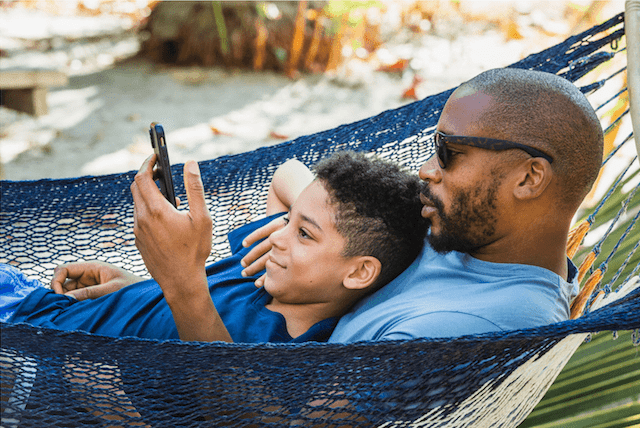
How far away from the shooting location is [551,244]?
1.17m

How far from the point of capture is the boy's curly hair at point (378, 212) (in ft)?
4.24

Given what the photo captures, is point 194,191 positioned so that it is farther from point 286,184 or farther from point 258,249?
point 286,184

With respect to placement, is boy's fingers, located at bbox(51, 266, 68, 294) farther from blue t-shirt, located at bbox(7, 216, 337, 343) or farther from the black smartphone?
the black smartphone

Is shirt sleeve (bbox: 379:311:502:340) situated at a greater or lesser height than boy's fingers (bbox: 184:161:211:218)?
lesser

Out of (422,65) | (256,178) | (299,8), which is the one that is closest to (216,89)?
(299,8)

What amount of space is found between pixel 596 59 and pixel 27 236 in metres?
1.68

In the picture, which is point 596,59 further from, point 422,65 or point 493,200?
point 422,65

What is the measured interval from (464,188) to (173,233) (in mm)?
547

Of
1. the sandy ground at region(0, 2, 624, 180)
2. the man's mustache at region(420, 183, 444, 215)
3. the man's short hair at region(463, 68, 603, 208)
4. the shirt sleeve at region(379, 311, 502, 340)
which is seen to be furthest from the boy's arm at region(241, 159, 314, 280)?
the sandy ground at region(0, 2, 624, 180)

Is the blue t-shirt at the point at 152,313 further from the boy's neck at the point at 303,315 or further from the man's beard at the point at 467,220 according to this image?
the man's beard at the point at 467,220

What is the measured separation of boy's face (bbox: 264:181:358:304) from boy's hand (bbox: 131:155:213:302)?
0.83 feet

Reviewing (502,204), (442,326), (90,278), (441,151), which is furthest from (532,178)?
(90,278)

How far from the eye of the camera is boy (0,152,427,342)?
129cm

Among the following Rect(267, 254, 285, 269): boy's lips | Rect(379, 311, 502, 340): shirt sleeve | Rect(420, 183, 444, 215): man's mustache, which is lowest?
Rect(267, 254, 285, 269): boy's lips
